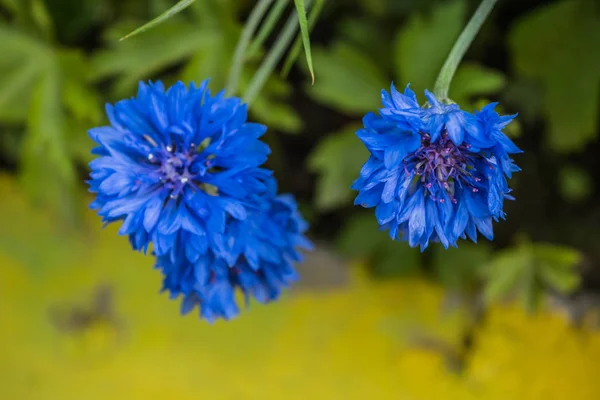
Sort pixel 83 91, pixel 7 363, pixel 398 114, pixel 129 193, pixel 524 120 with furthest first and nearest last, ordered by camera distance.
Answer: pixel 7 363, pixel 524 120, pixel 83 91, pixel 129 193, pixel 398 114

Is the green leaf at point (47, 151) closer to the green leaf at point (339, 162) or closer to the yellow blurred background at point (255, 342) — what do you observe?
the yellow blurred background at point (255, 342)

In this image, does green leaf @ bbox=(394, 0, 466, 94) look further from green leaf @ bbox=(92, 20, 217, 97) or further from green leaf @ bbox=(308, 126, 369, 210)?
green leaf @ bbox=(92, 20, 217, 97)

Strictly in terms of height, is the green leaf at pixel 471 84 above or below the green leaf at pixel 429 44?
below

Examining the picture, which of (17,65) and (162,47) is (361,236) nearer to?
(162,47)

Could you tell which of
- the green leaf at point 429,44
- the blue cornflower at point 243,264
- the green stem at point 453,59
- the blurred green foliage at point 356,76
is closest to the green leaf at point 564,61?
the blurred green foliage at point 356,76

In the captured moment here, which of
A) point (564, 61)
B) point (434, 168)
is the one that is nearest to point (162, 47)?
point (434, 168)

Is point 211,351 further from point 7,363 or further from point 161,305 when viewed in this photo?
point 7,363

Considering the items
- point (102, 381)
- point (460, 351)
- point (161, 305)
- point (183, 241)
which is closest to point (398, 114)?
point (183, 241)
